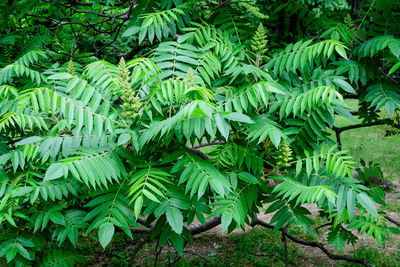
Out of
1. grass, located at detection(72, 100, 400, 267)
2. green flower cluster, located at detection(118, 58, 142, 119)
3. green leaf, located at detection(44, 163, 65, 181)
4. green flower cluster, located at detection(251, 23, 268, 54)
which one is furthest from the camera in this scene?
grass, located at detection(72, 100, 400, 267)

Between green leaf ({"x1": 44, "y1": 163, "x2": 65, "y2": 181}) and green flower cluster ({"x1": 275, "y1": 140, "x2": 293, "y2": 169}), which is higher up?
green leaf ({"x1": 44, "y1": 163, "x2": 65, "y2": 181})

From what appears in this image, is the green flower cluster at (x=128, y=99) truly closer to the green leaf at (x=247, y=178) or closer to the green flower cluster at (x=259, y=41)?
the green leaf at (x=247, y=178)

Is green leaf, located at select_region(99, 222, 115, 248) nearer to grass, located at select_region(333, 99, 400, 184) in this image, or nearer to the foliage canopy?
the foliage canopy

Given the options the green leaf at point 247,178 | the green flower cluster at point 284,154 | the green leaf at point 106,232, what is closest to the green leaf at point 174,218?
the green leaf at point 106,232

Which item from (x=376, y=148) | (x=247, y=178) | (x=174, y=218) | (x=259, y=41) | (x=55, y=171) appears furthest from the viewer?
(x=376, y=148)

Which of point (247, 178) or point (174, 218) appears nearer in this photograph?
point (174, 218)

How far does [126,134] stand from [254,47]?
106 cm

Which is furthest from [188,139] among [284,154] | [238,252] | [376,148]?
[376,148]

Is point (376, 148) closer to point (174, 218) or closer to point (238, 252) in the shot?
point (238, 252)

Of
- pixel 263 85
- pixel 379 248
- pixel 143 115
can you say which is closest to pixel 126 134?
pixel 143 115

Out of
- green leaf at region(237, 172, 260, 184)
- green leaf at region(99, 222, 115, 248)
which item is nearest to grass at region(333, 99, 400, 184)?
green leaf at region(237, 172, 260, 184)

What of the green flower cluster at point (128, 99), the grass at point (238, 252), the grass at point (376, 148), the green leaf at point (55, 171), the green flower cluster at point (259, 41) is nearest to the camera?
the green leaf at point (55, 171)

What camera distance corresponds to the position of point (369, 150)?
28.9 ft

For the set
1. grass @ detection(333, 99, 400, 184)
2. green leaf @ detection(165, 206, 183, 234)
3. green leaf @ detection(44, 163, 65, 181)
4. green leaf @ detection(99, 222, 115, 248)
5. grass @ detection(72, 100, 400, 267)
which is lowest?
grass @ detection(333, 99, 400, 184)
